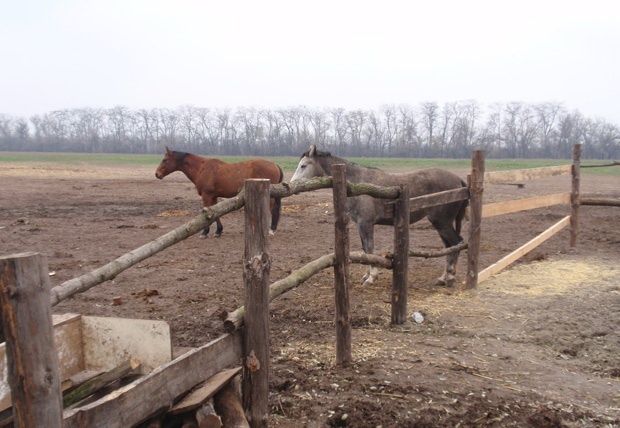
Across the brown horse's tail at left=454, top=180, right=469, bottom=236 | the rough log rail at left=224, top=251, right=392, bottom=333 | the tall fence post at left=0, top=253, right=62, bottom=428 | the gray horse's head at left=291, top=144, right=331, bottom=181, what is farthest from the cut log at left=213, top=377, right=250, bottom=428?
the gray horse's head at left=291, top=144, right=331, bottom=181

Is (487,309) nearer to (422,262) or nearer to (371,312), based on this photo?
(371,312)

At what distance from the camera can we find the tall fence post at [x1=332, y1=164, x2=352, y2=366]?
4207 mm

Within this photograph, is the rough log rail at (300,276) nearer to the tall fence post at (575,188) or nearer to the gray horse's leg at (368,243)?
the gray horse's leg at (368,243)

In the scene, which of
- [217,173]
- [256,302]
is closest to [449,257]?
[256,302]

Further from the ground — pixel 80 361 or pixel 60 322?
pixel 60 322

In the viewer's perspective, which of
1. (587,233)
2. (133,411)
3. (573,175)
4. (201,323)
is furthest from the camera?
(587,233)

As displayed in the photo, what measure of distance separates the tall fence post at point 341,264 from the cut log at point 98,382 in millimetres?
1673

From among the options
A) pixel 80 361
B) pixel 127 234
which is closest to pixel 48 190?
pixel 127 234

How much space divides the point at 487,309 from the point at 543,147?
3607 inches

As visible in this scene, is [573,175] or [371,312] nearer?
[371,312]

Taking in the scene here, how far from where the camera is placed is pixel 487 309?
598cm

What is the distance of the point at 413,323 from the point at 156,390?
11.4 ft

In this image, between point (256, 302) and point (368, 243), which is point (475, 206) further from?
point (256, 302)

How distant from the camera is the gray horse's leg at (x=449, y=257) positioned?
276 inches
